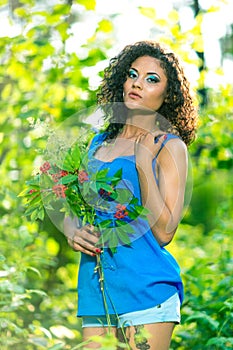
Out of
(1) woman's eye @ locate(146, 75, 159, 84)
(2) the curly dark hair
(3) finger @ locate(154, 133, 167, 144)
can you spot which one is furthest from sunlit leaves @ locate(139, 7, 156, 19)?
(3) finger @ locate(154, 133, 167, 144)

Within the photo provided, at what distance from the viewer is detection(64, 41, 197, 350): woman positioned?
2.62 m

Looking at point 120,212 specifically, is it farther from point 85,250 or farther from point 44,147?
point 44,147

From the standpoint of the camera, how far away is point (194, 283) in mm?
4215

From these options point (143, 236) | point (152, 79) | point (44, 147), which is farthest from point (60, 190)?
point (44, 147)

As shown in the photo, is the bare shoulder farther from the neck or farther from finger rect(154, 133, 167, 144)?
the neck

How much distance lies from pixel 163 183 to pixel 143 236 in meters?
0.18

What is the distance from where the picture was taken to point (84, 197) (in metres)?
2.54

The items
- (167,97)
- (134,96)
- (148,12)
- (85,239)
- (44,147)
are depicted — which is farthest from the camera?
(148,12)

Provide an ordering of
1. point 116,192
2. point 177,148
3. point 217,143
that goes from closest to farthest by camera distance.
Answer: point 116,192, point 177,148, point 217,143

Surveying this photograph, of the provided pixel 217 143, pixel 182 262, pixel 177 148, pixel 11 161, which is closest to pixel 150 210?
pixel 177 148

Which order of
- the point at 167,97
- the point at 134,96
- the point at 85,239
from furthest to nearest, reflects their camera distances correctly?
the point at 167,97 → the point at 134,96 → the point at 85,239

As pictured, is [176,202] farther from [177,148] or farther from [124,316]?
[124,316]

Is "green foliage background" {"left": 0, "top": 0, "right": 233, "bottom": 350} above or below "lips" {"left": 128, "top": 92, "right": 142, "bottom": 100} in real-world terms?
below

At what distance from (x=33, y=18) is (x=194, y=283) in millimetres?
1663
